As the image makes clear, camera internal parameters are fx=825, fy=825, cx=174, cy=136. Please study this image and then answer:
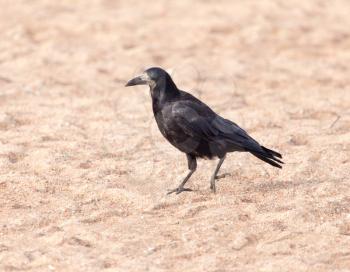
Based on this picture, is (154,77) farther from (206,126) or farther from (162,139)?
(162,139)

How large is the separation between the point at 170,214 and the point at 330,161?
1.77 meters

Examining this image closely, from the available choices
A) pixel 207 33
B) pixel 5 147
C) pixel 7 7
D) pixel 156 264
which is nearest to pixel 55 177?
pixel 5 147

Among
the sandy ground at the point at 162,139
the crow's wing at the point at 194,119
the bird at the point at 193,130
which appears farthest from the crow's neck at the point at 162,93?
the sandy ground at the point at 162,139

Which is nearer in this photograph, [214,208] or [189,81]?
[214,208]

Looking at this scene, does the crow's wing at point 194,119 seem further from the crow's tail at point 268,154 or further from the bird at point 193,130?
the crow's tail at point 268,154

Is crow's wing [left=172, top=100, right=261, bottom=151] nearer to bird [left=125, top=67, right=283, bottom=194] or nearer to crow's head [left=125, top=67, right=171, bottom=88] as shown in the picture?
bird [left=125, top=67, right=283, bottom=194]

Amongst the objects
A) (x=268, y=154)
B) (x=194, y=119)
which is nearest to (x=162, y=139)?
(x=194, y=119)

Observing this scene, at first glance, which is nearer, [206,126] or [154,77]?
[206,126]

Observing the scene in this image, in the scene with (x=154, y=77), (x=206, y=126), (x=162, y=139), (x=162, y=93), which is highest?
(x=154, y=77)

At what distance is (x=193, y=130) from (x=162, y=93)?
41cm

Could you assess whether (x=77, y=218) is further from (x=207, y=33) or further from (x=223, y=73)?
(x=207, y=33)

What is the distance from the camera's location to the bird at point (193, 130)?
632cm

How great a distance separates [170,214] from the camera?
19.6ft

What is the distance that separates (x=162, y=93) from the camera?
6.47 metres
